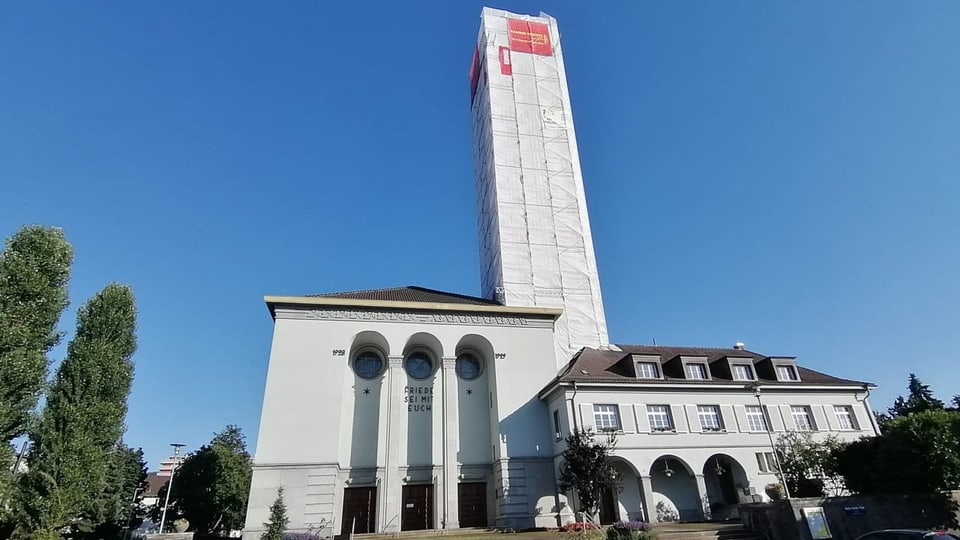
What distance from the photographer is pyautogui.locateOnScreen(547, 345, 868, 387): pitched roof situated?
27141mm

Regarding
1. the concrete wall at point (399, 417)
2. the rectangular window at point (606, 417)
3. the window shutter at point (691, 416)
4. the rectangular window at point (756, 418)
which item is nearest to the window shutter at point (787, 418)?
the rectangular window at point (756, 418)

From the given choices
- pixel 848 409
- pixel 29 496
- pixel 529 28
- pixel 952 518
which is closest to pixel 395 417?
pixel 29 496

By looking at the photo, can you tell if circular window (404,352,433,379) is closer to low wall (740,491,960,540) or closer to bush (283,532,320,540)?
bush (283,532,320,540)

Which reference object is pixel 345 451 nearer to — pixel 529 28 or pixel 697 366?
pixel 697 366

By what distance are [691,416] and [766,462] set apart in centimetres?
434

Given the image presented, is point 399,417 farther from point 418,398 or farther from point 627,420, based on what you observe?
point 627,420

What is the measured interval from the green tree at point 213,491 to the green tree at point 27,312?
85.5 feet

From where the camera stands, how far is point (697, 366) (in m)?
29.2

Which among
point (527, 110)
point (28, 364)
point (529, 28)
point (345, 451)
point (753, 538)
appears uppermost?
point (529, 28)

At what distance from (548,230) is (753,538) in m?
23.9

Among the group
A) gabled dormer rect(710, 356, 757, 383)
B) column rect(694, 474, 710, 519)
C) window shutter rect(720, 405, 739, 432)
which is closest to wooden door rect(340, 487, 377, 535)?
column rect(694, 474, 710, 519)

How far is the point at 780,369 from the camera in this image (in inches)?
1182

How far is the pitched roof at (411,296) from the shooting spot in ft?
102

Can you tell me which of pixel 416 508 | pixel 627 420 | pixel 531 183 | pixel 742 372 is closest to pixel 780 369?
pixel 742 372
